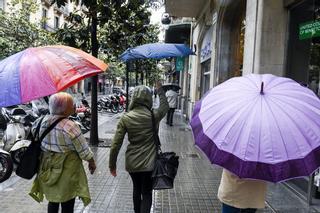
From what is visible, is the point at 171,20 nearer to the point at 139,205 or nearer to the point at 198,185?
the point at 198,185

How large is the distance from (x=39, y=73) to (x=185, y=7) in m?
14.5

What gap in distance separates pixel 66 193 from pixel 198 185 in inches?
140

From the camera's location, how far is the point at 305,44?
6.91 m

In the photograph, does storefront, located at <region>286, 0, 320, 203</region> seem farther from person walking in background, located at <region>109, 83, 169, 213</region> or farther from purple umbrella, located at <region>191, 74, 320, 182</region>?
purple umbrella, located at <region>191, 74, 320, 182</region>

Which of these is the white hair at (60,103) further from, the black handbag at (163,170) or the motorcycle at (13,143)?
the motorcycle at (13,143)

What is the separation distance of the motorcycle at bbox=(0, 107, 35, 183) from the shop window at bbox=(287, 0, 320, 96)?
4.77 metres

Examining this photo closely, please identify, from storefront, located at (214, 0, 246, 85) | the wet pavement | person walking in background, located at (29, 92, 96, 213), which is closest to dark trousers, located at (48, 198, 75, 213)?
person walking in background, located at (29, 92, 96, 213)

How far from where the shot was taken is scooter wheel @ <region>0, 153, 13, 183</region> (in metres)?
7.10

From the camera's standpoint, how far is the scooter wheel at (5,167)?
23.3ft

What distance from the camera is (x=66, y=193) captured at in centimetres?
400

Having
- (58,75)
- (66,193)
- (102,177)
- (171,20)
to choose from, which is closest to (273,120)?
(58,75)

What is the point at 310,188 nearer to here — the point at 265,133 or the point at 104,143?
the point at 265,133

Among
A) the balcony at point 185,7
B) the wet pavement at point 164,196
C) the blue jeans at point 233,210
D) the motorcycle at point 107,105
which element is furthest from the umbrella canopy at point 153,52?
the motorcycle at point 107,105

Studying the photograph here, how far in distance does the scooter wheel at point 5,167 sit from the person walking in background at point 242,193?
479cm
